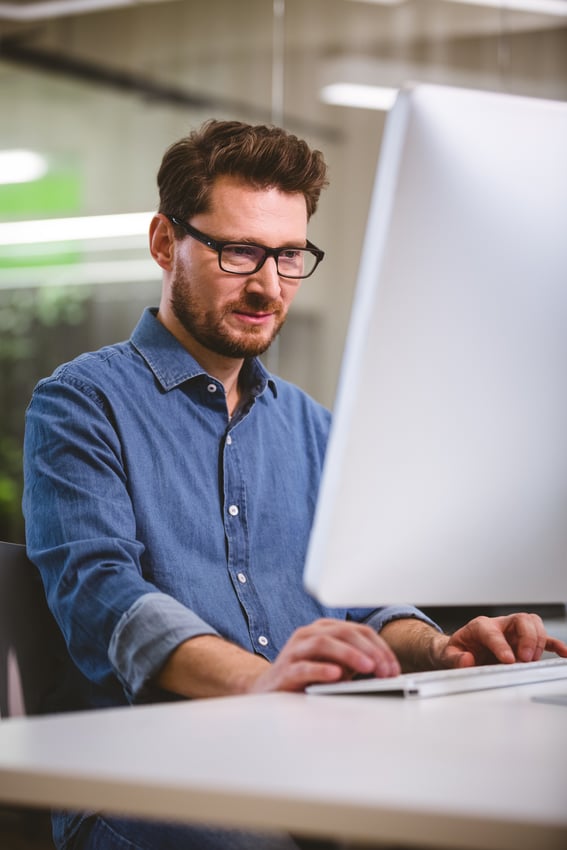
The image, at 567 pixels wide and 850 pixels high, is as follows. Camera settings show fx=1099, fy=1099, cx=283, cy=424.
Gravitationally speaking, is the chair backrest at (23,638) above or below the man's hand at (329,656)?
below

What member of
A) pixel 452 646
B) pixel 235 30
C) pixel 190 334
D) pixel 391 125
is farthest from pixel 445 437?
pixel 235 30

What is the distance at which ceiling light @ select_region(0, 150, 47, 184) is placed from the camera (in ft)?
14.1

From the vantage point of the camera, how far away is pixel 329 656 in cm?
94

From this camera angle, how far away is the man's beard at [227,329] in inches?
60.7

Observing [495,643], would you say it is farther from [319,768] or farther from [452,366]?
[319,768]

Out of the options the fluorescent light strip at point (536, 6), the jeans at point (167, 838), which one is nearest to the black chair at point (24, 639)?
the jeans at point (167, 838)

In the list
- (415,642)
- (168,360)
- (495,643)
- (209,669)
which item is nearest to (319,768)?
(209,669)

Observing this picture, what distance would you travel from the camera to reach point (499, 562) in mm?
861

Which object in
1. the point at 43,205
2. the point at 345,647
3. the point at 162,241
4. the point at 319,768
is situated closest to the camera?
the point at 319,768

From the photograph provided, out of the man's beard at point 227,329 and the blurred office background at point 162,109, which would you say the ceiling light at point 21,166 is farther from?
the man's beard at point 227,329

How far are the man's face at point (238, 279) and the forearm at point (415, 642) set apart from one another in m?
0.44

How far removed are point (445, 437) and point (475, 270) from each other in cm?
12

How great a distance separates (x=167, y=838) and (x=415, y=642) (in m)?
0.43

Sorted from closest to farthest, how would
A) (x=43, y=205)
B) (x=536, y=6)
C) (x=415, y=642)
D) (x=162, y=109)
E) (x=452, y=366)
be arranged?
(x=452, y=366) → (x=415, y=642) → (x=536, y=6) → (x=162, y=109) → (x=43, y=205)
